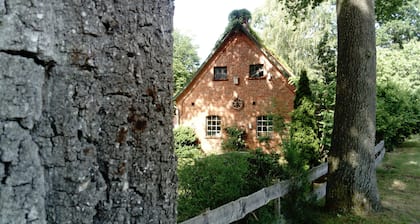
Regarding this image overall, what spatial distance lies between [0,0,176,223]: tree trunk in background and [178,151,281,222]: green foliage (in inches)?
155

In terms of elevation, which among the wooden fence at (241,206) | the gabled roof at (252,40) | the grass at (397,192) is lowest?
the grass at (397,192)

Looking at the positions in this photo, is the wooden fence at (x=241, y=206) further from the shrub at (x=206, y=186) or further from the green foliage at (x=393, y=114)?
the green foliage at (x=393, y=114)

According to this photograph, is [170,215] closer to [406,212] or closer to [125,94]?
[125,94]

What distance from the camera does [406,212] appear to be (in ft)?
22.6

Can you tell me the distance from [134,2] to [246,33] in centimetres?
1743

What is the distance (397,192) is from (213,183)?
566 centimetres

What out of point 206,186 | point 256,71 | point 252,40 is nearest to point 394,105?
point 256,71

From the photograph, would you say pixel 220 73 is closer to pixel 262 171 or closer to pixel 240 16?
pixel 240 16

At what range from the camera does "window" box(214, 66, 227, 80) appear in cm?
1869

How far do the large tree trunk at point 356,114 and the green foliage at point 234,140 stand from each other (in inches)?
433

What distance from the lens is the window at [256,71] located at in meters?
17.9

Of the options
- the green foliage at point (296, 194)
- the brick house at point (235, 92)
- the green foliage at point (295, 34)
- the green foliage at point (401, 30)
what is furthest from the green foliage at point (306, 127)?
the green foliage at point (401, 30)

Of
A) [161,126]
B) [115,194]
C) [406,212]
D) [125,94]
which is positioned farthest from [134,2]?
[406,212]

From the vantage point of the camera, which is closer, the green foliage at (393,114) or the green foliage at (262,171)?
the green foliage at (262,171)
